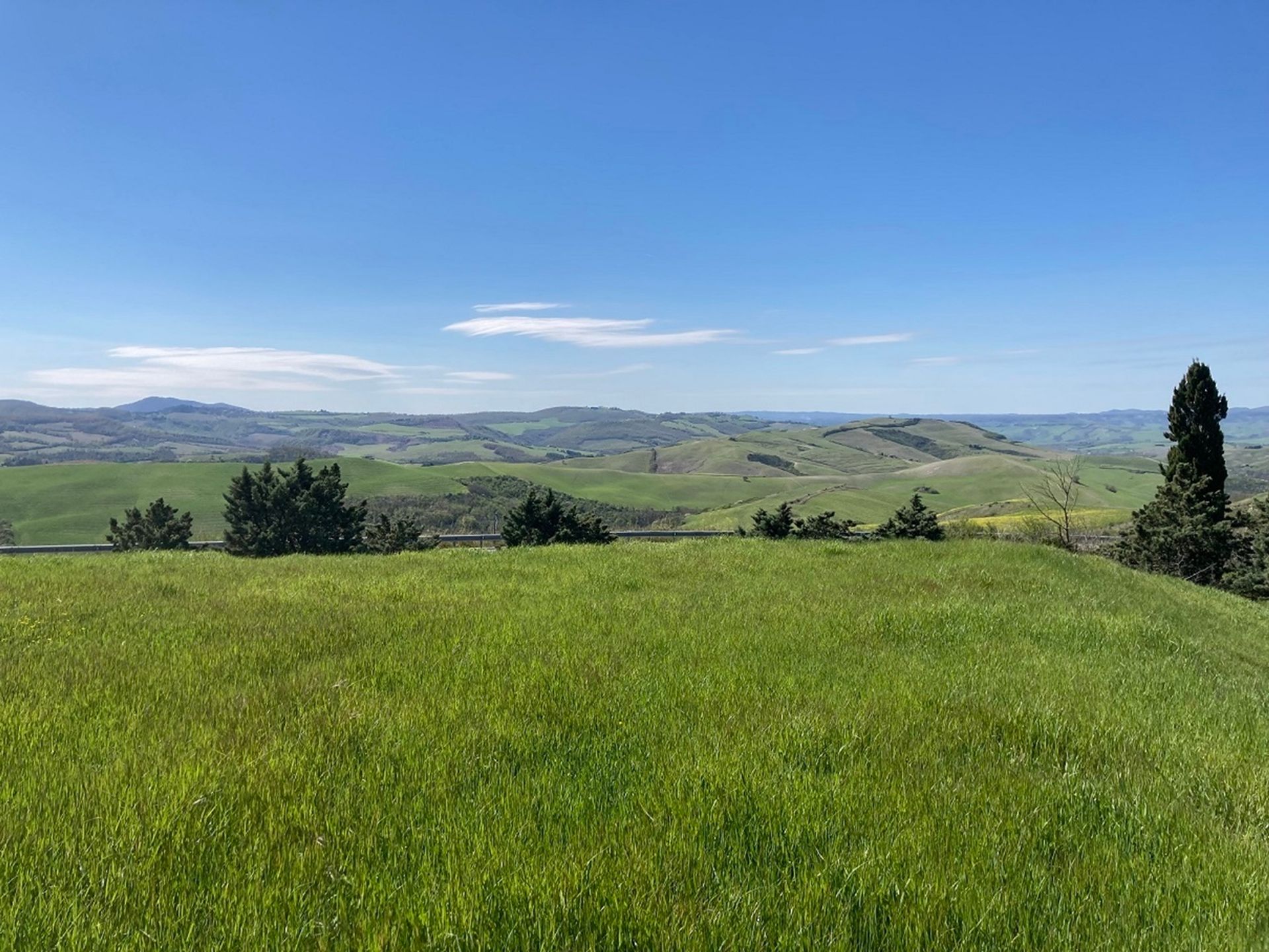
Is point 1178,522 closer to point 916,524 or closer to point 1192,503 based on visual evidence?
point 1192,503

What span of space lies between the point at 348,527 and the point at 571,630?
58.4 m

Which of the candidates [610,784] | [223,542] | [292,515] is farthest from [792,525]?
[223,542]

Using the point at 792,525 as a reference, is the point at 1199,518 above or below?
above

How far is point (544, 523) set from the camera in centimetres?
4388

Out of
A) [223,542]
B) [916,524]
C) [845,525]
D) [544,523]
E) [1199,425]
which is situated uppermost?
[1199,425]

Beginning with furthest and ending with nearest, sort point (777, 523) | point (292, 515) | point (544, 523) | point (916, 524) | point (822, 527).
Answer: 1. point (292, 515)
2. point (544, 523)
3. point (822, 527)
4. point (777, 523)
5. point (916, 524)

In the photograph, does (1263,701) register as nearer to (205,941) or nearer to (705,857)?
(705,857)

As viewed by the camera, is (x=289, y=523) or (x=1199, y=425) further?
(x=289, y=523)

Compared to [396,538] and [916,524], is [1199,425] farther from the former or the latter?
[396,538]

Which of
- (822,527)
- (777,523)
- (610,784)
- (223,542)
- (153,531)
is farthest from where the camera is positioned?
(223,542)

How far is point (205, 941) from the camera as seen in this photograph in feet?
9.95

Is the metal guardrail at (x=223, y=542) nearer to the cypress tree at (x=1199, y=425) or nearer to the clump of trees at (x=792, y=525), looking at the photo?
the clump of trees at (x=792, y=525)

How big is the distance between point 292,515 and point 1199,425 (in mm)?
72422

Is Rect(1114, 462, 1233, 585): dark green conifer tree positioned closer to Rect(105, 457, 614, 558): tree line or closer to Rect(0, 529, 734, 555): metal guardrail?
Rect(0, 529, 734, 555): metal guardrail
